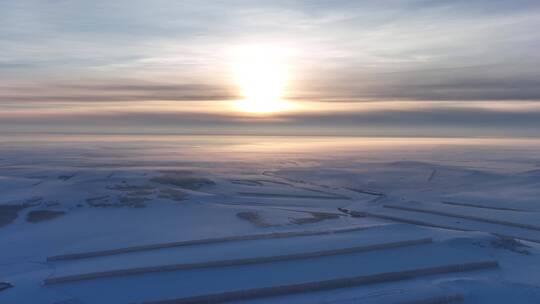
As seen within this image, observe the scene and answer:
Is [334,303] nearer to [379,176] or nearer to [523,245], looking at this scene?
[523,245]

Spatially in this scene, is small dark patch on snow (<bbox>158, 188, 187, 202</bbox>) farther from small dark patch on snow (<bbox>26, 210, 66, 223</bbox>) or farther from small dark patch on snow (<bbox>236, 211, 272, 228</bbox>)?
small dark patch on snow (<bbox>26, 210, 66, 223</bbox>)

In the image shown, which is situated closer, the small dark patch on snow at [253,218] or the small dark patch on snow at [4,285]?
the small dark patch on snow at [4,285]

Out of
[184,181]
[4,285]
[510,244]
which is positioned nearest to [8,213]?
[4,285]

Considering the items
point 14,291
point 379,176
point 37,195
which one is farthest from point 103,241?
point 379,176

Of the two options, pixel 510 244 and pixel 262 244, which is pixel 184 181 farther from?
pixel 510 244

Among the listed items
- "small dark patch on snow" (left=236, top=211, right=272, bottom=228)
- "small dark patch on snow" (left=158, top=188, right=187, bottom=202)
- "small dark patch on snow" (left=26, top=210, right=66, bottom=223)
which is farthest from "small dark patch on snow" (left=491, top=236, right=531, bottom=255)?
"small dark patch on snow" (left=26, top=210, right=66, bottom=223)

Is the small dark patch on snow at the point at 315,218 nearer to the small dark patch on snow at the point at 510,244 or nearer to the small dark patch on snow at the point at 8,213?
the small dark patch on snow at the point at 510,244

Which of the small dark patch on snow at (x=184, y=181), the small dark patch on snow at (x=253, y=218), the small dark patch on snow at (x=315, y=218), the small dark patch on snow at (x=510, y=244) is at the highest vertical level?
the small dark patch on snow at (x=510, y=244)

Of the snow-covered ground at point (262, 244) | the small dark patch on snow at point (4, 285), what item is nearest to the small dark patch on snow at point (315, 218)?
the snow-covered ground at point (262, 244)
